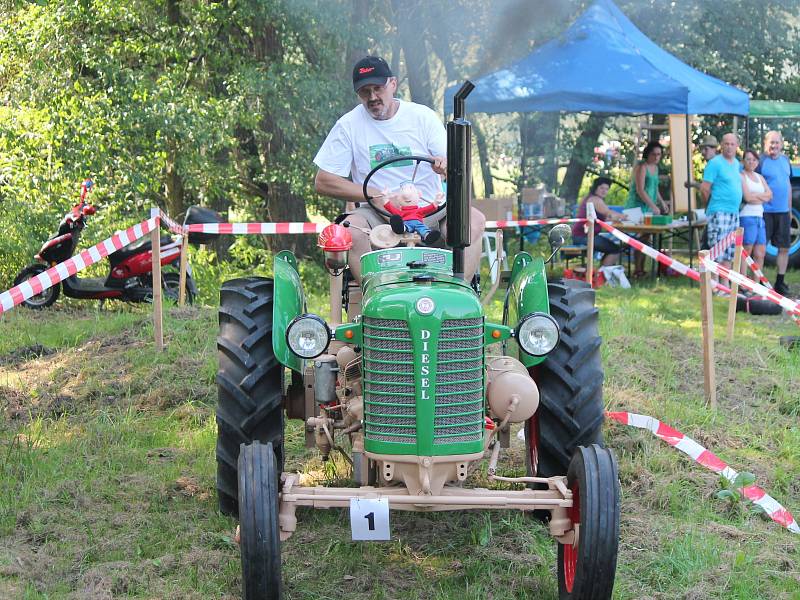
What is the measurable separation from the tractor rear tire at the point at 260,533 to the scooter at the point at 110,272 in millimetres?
6323

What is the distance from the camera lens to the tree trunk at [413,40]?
13.3 meters

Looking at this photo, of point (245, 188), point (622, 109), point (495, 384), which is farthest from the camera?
point (245, 188)

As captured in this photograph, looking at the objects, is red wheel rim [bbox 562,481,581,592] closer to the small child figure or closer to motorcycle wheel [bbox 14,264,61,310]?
the small child figure

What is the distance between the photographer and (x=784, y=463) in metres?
5.45

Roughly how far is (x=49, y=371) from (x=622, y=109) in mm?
7502

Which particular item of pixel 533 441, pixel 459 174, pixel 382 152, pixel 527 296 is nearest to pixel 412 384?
pixel 459 174

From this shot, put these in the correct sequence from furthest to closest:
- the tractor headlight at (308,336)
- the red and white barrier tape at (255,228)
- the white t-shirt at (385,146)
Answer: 1. the red and white barrier tape at (255,228)
2. the white t-shirt at (385,146)
3. the tractor headlight at (308,336)

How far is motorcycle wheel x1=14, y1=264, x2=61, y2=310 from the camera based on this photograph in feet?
31.3

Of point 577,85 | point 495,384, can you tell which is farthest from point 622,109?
point 495,384

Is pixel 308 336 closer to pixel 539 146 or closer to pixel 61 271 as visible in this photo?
pixel 61 271

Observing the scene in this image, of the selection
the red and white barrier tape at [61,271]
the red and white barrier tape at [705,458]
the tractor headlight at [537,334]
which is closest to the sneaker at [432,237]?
the tractor headlight at [537,334]

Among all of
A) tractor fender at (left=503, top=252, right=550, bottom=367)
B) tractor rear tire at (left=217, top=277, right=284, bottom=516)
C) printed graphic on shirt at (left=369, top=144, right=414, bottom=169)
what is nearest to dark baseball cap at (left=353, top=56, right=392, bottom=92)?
printed graphic on shirt at (left=369, top=144, right=414, bottom=169)

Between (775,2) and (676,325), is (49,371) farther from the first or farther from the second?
(775,2)

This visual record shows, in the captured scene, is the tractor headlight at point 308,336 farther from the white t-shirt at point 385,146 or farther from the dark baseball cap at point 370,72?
the dark baseball cap at point 370,72
